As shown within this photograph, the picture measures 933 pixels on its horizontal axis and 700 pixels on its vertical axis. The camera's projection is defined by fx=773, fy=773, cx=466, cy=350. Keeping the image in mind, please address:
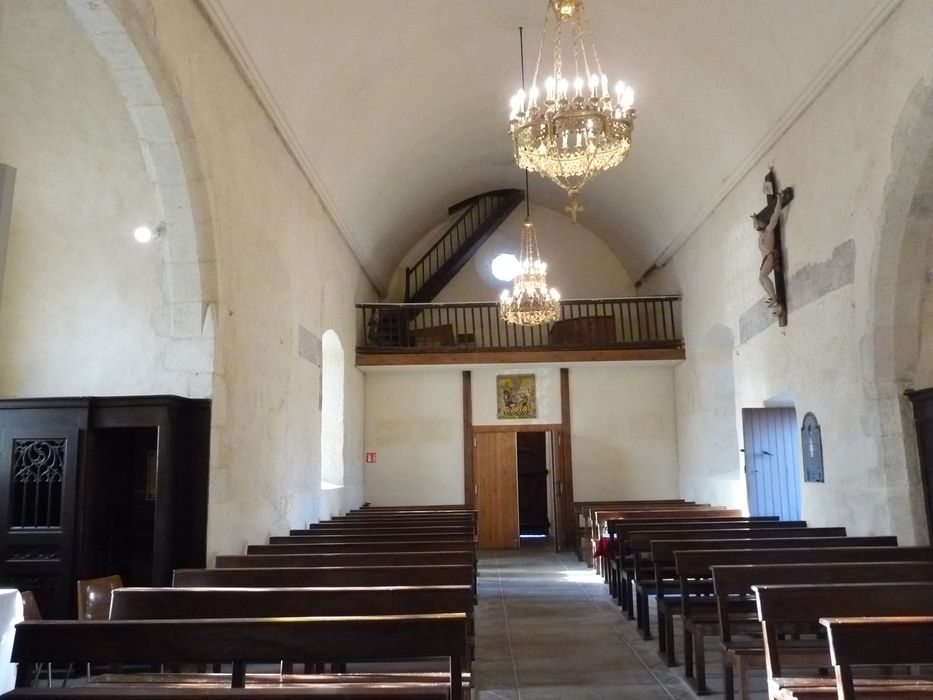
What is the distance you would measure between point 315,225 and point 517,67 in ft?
11.6

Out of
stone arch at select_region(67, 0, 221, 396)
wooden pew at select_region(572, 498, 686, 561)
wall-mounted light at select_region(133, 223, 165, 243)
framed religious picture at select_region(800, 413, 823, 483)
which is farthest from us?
wooden pew at select_region(572, 498, 686, 561)

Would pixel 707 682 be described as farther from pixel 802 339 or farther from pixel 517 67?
pixel 517 67

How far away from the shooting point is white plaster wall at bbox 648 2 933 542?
630 centimetres

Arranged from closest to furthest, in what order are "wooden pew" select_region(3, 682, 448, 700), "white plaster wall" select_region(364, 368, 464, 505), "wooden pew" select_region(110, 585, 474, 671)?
1. "wooden pew" select_region(3, 682, 448, 700)
2. "wooden pew" select_region(110, 585, 474, 671)
3. "white plaster wall" select_region(364, 368, 464, 505)

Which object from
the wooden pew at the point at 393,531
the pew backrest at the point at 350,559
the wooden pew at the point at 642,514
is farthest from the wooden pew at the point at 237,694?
the wooden pew at the point at 642,514

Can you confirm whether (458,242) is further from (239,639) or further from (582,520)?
(239,639)

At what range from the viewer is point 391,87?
926 centimetres

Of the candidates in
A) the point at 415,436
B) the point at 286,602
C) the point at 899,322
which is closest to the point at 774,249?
the point at 899,322

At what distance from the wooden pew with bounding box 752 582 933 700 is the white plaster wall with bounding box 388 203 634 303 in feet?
42.4

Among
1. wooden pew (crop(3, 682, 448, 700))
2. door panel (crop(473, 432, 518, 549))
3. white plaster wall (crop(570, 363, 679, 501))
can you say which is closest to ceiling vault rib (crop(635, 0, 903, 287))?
white plaster wall (crop(570, 363, 679, 501))

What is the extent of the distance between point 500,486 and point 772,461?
18.0 ft

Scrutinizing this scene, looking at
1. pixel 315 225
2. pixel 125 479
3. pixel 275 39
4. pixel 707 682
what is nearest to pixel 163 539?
pixel 125 479

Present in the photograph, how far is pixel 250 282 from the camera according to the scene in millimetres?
6945

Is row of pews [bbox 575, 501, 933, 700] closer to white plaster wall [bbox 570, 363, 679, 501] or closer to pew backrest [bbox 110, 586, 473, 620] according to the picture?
pew backrest [bbox 110, 586, 473, 620]
